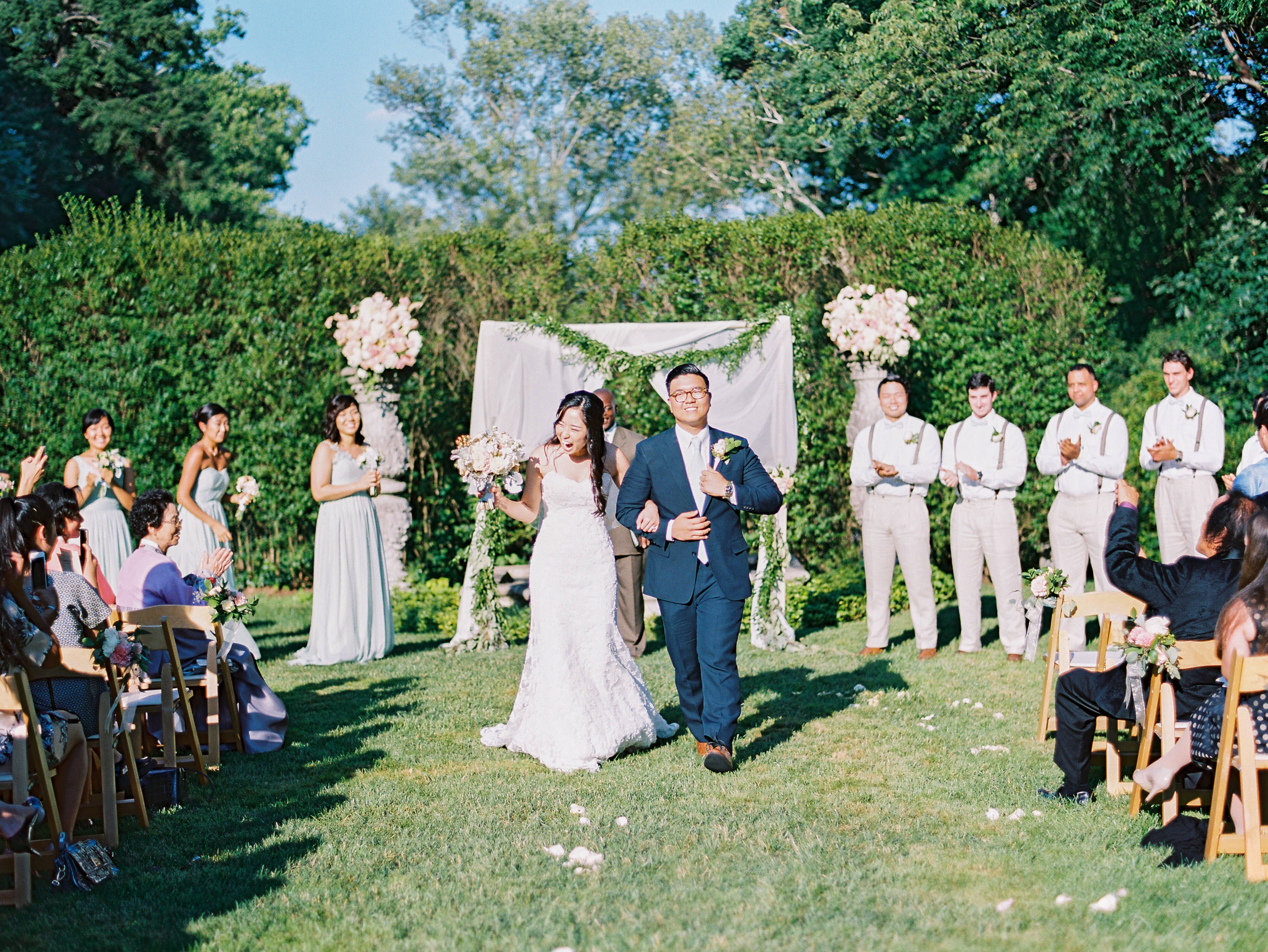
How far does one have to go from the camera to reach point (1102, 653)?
5301mm

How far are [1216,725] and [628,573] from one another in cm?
494

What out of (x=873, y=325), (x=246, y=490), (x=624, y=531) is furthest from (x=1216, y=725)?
(x=246, y=490)

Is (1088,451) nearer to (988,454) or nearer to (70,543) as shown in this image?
(988,454)

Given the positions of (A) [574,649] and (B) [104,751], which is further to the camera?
(A) [574,649]

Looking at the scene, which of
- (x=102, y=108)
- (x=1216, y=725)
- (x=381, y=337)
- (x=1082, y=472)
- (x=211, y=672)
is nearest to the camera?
(x=1216, y=725)

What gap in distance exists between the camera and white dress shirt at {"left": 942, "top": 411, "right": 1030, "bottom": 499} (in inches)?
340

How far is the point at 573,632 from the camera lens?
6133 mm

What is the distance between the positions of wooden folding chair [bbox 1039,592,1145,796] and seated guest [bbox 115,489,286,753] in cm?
414

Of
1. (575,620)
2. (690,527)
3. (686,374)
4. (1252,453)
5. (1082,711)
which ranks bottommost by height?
(1082,711)

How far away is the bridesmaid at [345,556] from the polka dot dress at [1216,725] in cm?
621

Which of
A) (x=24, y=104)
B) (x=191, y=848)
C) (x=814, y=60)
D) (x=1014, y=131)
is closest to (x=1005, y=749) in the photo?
(x=191, y=848)

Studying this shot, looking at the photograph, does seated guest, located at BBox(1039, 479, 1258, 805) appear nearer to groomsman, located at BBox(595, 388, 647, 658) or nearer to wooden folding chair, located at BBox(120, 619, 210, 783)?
groomsman, located at BBox(595, 388, 647, 658)

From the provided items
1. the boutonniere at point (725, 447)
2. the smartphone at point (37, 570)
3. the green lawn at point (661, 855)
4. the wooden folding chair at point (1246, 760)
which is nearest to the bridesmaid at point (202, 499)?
the green lawn at point (661, 855)

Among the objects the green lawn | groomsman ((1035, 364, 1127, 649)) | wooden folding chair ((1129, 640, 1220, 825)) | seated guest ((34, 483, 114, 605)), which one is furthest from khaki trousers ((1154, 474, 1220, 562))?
seated guest ((34, 483, 114, 605))
